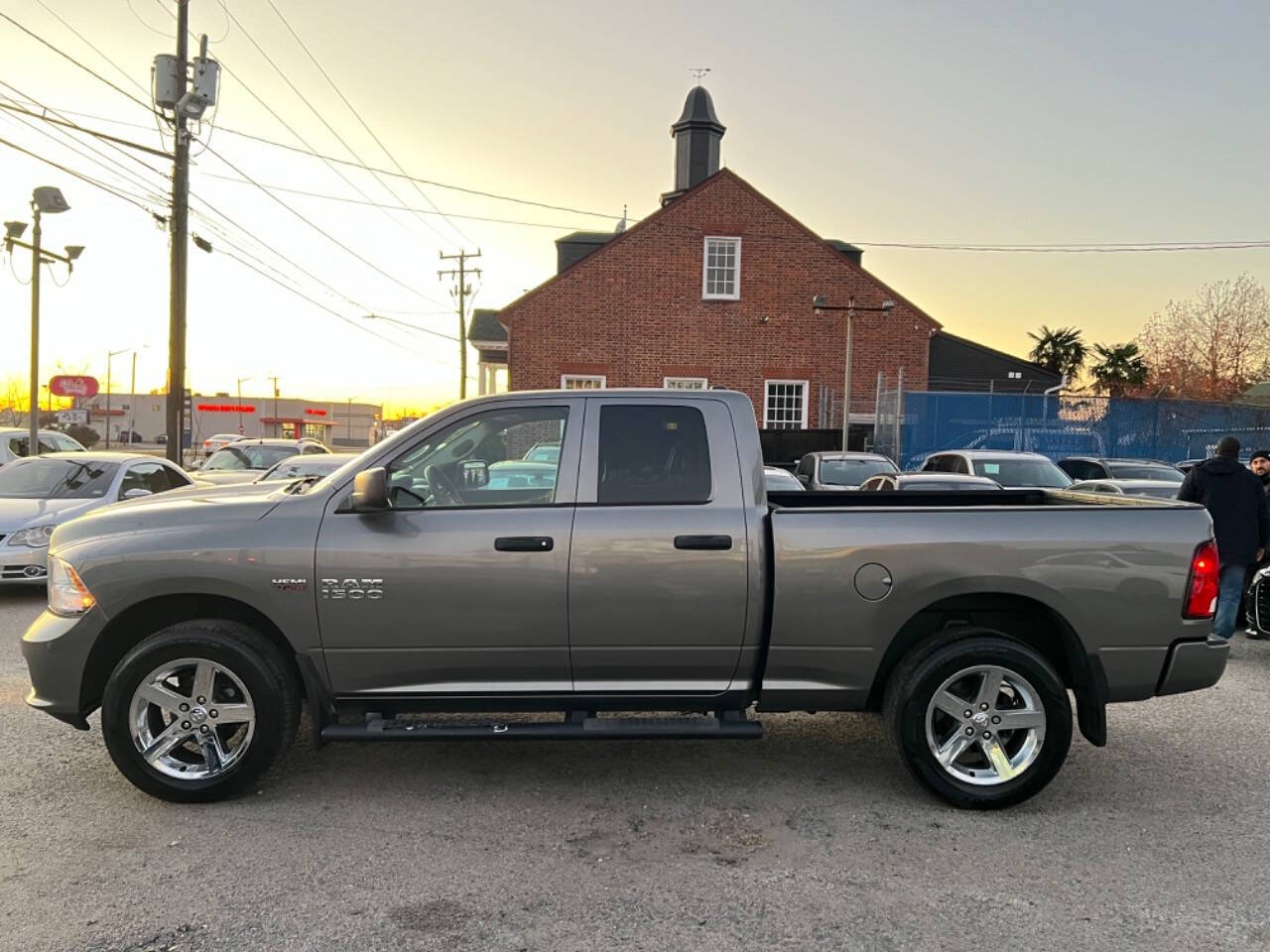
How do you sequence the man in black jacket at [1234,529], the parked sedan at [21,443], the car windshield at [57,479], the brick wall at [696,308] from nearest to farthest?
the man in black jacket at [1234,529] < the car windshield at [57,479] < the parked sedan at [21,443] < the brick wall at [696,308]

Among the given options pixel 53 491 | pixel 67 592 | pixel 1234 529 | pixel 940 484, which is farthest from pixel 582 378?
pixel 67 592

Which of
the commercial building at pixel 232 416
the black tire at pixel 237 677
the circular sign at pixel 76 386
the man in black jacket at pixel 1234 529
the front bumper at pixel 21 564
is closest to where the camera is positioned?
the black tire at pixel 237 677

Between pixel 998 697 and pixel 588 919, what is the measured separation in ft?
7.28

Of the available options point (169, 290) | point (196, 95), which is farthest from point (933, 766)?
point (196, 95)

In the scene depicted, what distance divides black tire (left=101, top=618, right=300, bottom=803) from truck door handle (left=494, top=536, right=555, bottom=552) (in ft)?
3.86

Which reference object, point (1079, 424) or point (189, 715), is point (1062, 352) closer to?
point (1079, 424)

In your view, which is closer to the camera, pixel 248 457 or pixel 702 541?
pixel 702 541

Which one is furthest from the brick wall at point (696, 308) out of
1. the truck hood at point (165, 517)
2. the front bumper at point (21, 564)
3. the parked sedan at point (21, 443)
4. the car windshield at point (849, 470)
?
the truck hood at point (165, 517)

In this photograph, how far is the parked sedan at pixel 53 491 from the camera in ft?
27.7

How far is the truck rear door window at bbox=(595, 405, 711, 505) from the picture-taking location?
4.04m

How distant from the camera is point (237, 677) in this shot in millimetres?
3930

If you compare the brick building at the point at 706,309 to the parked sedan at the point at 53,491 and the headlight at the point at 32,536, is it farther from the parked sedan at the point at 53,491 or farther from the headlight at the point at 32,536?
the headlight at the point at 32,536

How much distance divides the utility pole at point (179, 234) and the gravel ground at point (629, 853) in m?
12.1

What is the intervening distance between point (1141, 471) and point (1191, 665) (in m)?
12.9
